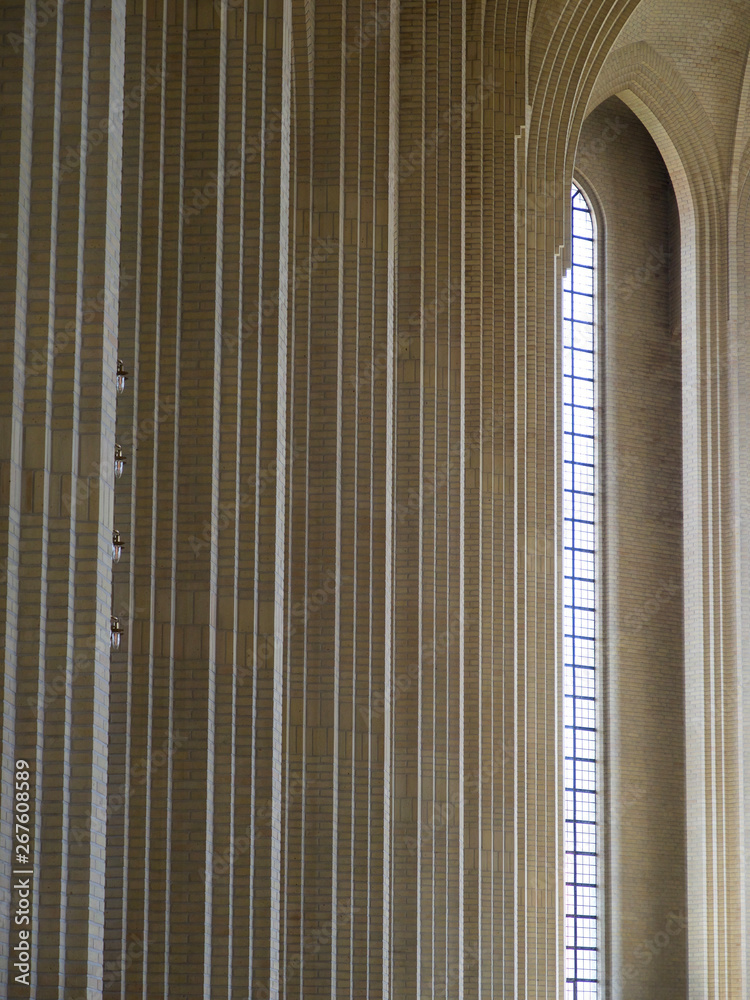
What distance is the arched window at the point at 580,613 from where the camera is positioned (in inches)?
1071

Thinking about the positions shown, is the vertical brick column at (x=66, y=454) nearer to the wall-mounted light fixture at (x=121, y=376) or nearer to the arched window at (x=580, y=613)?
the wall-mounted light fixture at (x=121, y=376)

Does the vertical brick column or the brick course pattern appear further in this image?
the brick course pattern

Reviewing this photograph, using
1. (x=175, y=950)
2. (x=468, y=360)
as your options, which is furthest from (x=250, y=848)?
(x=468, y=360)

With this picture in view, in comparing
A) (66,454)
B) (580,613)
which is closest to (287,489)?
(66,454)

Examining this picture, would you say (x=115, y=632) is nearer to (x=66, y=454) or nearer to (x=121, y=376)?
(x=121, y=376)

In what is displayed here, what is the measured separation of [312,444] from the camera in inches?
491

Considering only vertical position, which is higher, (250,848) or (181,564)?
(181,564)

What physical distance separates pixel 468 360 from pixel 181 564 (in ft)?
34.4

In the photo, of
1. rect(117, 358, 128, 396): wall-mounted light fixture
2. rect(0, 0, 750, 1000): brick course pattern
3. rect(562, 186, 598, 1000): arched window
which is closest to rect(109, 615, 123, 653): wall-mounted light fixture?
rect(0, 0, 750, 1000): brick course pattern

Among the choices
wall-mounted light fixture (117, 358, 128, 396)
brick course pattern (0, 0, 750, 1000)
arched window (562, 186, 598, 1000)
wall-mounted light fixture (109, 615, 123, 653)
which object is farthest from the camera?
arched window (562, 186, 598, 1000)

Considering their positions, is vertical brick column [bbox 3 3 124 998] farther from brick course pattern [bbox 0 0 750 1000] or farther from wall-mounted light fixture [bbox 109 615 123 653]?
wall-mounted light fixture [bbox 109 615 123 653]

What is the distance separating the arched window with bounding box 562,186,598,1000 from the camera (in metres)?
27.2

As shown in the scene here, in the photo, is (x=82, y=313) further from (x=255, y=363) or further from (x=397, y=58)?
(x=397, y=58)

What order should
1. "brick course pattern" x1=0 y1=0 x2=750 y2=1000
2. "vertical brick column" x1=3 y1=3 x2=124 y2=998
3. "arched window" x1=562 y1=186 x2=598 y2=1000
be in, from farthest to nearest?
"arched window" x1=562 y1=186 x2=598 y2=1000 → "brick course pattern" x1=0 y1=0 x2=750 y2=1000 → "vertical brick column" x1=3 y1=3 x2=124 y2=998
